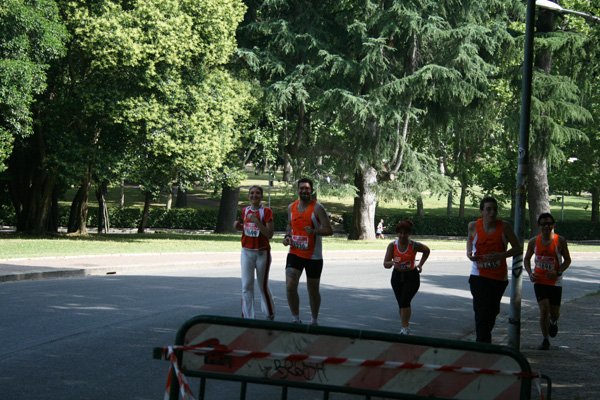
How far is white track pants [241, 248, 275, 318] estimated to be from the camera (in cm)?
911

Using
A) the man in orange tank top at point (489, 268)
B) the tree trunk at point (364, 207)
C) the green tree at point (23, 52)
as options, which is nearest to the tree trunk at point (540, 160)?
the tree trunk at point (364, 207)

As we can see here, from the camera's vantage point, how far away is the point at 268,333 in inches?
162

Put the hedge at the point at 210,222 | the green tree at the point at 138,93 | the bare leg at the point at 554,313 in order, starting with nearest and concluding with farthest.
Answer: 1. the bare leg at the point at 554,313
2. the green tree at the point at 138,93
3. the hedge at the point at 210,222

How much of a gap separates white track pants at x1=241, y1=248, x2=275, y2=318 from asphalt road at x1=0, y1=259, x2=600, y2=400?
101 centimetres

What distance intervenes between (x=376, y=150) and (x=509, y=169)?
22.0 meters

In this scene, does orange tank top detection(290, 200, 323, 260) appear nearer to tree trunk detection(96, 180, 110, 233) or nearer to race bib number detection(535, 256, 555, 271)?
race bib number detection(535, 256, 555, 271)

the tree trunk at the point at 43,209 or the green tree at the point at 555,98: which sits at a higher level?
the green tree at the point at 555,98

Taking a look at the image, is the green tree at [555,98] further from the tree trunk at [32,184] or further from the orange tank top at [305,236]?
the orange tank top at [305,236]

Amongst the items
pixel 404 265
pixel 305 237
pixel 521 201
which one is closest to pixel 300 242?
pixel 305 237

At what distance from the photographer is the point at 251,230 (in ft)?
29.9

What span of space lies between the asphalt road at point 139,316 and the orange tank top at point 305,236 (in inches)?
68.4

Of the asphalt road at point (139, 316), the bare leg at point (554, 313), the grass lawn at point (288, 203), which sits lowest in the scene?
the asphalt road at point (139, 316)

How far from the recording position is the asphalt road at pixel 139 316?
6.58 metres

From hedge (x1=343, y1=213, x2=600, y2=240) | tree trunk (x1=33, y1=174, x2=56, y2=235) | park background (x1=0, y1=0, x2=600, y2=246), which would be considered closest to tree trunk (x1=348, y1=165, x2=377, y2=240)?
park background (x1=0, y1=0, x2=600, y2=246)
